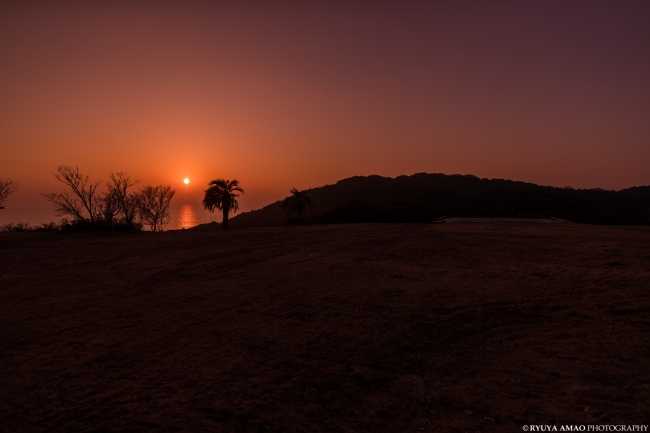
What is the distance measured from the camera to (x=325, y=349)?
18.7 feet

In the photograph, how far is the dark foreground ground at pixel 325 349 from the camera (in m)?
4.10

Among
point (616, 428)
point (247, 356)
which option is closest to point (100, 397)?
point (247, 356)

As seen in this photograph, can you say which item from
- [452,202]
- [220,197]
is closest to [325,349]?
[220,197]

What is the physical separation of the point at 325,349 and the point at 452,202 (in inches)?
2971

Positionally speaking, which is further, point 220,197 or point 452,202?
point 452,202

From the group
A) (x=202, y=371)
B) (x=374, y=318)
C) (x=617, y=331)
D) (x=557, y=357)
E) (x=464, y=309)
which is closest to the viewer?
(x=202, y=371)

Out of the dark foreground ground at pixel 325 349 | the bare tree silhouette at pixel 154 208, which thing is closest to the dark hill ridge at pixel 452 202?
the bare tree silhouette at pixel 154 208

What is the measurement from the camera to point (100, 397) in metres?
4.41

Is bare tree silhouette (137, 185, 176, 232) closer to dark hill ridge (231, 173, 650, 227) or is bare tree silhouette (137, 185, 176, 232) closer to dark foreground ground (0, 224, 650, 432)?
dark hill ridge (231, 173, 650, 227)

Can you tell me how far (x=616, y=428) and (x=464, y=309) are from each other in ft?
12.5

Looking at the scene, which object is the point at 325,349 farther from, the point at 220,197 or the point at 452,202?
the point at 452,202

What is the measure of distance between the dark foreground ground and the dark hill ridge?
105ft

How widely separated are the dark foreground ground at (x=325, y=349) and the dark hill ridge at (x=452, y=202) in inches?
1254

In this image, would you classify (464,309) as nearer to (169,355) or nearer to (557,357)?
(557,357)
